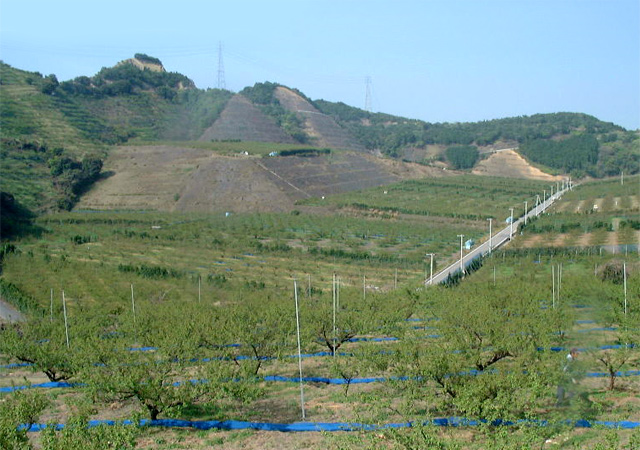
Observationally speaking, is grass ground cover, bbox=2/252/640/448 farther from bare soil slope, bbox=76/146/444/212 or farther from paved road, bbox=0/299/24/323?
bare soil slope, bbox=76/146/444/212

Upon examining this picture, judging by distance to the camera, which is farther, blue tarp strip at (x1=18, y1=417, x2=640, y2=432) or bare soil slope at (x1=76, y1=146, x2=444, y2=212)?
bare soil slope at (x1=76, y1=146, x2=444, y2=212)

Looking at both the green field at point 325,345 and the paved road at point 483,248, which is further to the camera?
the paved road at point 483,248

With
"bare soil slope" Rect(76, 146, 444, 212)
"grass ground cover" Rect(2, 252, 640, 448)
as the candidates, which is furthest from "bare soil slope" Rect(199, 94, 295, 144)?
"grass ground cover" Rect(2, 252, 640, 448)

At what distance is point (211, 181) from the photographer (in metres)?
71.7

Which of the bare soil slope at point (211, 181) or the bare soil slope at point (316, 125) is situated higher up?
the bare soil slope at point (316, 125)

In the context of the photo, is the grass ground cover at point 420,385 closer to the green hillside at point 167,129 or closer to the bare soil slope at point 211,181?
the bare soil slope at point 211,181

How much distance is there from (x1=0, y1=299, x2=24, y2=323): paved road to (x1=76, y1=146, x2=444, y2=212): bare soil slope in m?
36.5

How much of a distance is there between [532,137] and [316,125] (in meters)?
41.9

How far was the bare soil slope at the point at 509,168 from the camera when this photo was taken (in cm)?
10412

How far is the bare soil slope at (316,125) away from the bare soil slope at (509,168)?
24736 millimetres

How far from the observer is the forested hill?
107m

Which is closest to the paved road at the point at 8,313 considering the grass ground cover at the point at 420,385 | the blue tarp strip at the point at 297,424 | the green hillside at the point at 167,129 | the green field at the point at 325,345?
the green field at the point at 325,345

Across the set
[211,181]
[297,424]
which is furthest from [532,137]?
[297,424]

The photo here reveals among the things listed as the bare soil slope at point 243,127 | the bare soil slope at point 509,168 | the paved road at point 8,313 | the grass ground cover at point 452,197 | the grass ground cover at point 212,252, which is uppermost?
the bare soil slope at point 243,127
